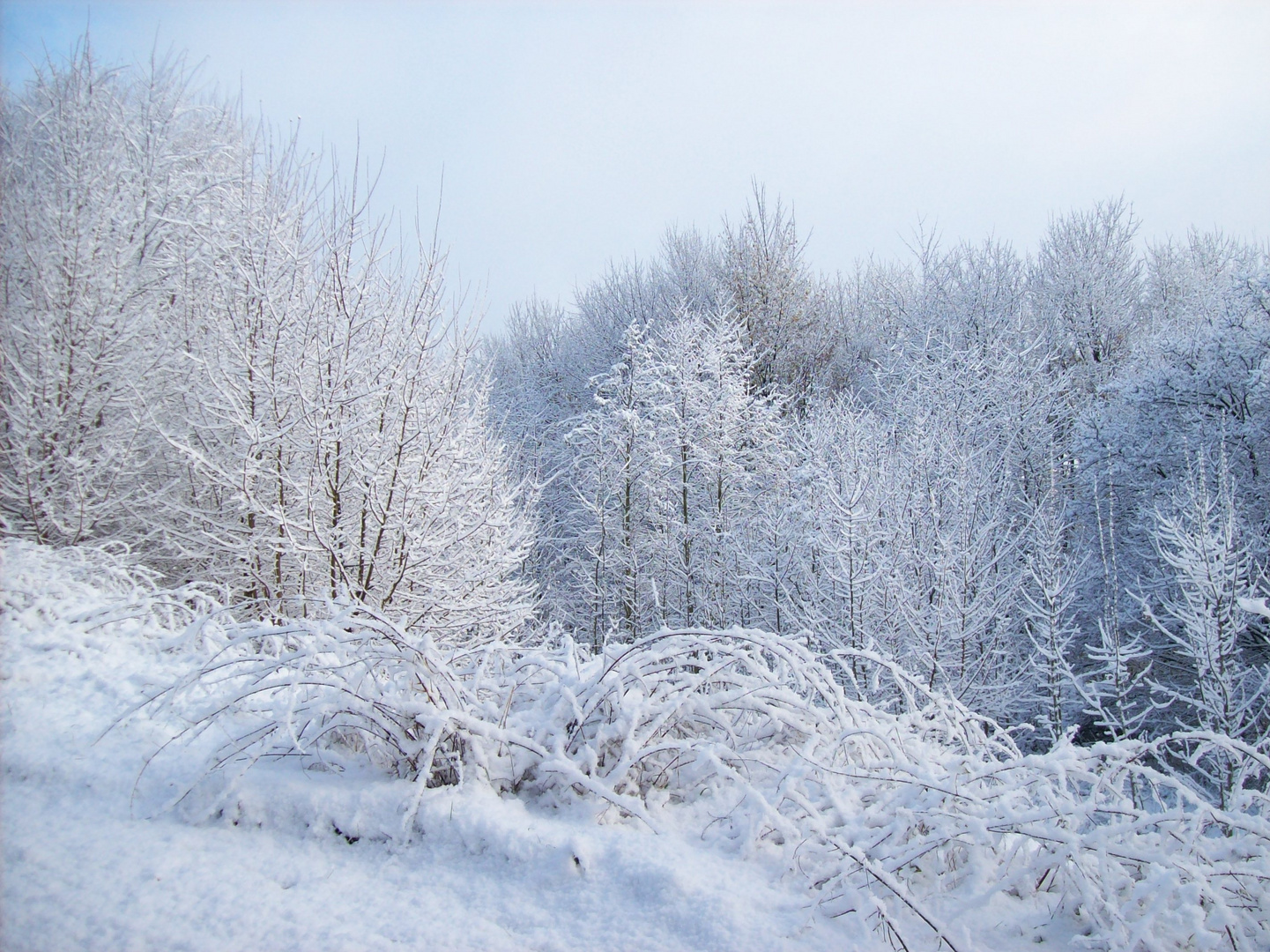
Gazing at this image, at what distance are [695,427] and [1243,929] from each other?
13.3m

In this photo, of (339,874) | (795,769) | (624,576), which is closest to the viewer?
(339,874)

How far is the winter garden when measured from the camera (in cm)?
199

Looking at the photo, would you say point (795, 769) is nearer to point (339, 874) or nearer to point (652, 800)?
point (652, 800)

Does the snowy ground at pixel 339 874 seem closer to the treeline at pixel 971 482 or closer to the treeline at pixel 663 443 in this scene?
the treeline at pixel 663 443

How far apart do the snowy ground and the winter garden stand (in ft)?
0.05

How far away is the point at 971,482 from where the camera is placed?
12125 millimetres

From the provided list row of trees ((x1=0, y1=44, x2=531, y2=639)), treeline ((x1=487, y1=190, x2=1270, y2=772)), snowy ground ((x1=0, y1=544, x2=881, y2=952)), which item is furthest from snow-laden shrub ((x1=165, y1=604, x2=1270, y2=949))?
treeline ((x1=487, y1=190, x2=1270, y2=772))

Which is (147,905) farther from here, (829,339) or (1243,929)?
(829,339)

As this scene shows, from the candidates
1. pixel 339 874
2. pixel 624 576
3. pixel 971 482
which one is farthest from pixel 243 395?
pixel 971 482

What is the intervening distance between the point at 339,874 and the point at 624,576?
505 inches

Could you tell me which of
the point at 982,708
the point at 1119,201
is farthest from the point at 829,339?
the point at 982,708

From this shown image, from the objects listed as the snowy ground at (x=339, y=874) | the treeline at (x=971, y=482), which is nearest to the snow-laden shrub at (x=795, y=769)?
the snowy ground at (x=339, y=874)

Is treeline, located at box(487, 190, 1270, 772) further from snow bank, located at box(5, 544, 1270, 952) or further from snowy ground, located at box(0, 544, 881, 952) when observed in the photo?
snowy ground, located at box(0, 544, 881, 952)

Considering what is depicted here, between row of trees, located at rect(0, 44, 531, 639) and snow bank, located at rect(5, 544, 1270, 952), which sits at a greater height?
row of trees, located at rect(0, 44, 531, 639)
